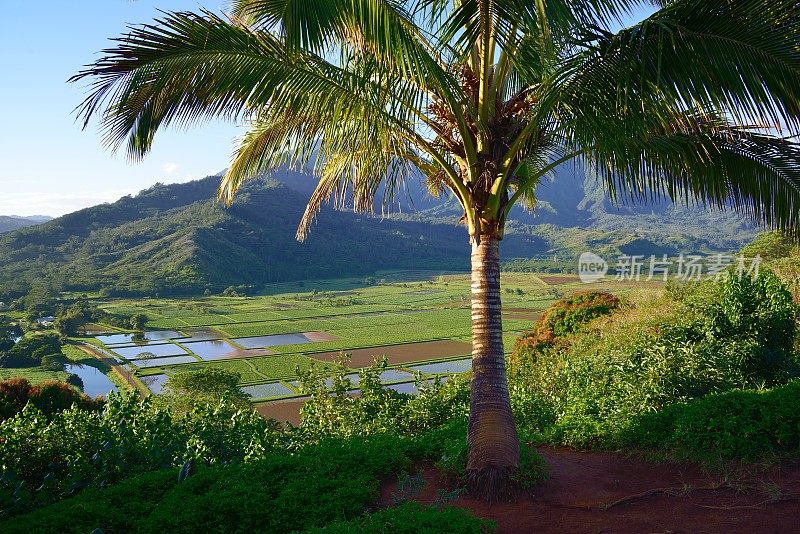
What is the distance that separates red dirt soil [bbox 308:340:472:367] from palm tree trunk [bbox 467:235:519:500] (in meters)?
26.0

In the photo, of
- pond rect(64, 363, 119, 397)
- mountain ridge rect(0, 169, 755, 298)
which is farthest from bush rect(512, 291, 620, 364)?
mountain ridge rect(0, 169, 755, 298)

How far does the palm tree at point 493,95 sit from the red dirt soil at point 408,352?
26106 millimetres

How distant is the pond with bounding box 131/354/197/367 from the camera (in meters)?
31.9

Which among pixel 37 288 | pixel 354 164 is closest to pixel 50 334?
pixel 37 288

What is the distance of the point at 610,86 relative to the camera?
4.46 m

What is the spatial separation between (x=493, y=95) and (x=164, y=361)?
1230 inches

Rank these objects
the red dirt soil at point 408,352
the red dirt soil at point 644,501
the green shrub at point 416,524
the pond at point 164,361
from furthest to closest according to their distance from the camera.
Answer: the red dirt soil at point 408,352, the pond at point 164,361, the red dirt soil at point 644,501, the green shrub at point 416,524

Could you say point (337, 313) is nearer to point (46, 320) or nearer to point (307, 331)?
point (307, 331)

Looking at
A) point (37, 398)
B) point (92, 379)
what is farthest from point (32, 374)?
point (37, 398)

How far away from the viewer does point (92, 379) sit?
28656 mm

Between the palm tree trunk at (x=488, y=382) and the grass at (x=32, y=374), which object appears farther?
the grass at (x=32, y=374)

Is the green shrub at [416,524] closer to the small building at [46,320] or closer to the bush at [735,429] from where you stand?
the bush at [735,429]

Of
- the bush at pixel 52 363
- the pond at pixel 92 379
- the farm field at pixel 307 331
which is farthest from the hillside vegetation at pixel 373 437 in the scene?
the bush at pixel 52 363

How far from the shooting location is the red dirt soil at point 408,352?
32.4 m
